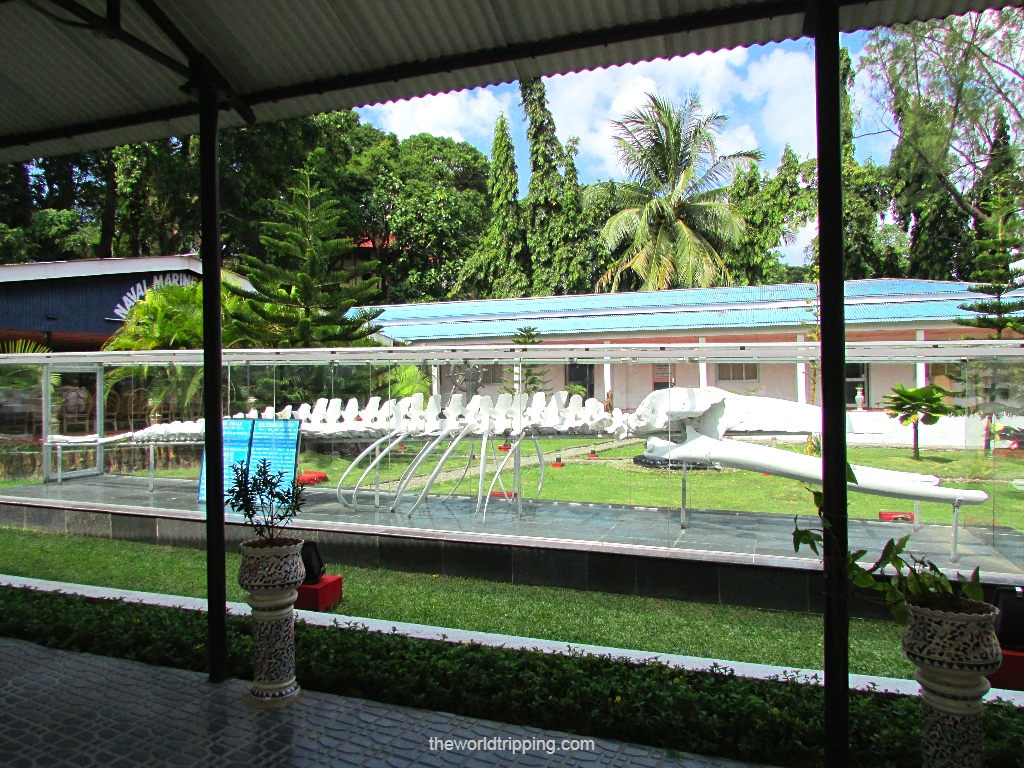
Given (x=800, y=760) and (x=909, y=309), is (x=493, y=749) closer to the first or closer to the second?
(x=800, y=760)

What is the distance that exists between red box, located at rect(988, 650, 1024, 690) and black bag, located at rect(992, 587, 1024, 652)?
5cm

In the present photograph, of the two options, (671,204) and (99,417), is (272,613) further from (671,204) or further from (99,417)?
(671,204)

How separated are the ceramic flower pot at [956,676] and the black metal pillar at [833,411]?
296mm

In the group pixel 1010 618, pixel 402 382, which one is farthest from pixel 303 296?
pixel 1010 618

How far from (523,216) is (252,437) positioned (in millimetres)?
18634

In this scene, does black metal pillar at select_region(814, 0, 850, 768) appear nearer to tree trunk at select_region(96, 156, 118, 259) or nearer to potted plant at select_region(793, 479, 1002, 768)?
potted plant at select_region(793, 479, 1002, 768)

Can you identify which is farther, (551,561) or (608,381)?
(608,381)

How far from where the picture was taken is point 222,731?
348 centimetres

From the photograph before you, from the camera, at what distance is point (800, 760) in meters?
3.19

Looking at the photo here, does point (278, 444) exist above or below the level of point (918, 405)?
below

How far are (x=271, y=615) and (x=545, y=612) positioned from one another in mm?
2659

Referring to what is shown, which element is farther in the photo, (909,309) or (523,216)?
(523,216)

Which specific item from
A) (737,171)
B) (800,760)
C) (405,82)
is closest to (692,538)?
(800,760)

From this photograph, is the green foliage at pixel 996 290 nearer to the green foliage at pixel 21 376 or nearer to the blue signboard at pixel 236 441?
the blue signboard at pixel 236 441
